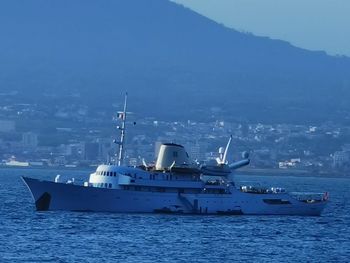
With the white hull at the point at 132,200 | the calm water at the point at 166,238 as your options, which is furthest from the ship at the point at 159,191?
the calm water at the point at 166,238

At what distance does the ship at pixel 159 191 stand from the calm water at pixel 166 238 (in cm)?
134

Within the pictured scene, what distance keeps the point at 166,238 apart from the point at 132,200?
16.7 meters

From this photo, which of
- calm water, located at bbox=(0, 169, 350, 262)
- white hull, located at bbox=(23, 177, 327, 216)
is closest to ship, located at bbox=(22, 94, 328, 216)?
white hull, located at bbox=(23, 177, 327, 216)

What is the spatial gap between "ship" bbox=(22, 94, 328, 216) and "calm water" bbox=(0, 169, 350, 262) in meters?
1.34

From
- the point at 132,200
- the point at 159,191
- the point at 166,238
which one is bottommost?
the point at 166,238

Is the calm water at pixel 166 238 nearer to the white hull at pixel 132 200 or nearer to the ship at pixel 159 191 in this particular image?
the white hull at pixel 132 200

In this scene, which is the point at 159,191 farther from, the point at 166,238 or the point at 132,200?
the point at 166,238

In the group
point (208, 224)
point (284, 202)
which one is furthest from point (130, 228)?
point (284, 202)

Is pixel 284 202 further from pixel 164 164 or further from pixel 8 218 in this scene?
pixel 8 218

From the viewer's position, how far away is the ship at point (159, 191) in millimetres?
100562

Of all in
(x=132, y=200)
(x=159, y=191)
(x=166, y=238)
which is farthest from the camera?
(x=159, y=191)

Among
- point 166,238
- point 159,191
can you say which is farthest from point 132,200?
point 166,238

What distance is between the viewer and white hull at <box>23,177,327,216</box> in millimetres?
100625

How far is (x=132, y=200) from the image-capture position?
10075cm
